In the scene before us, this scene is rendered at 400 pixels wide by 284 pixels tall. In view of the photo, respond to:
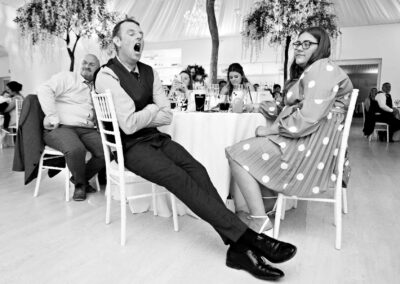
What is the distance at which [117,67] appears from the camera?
191 centimetres

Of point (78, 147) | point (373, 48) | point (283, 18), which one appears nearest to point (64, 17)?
point (283, 18)

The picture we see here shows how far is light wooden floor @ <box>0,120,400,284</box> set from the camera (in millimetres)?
1526

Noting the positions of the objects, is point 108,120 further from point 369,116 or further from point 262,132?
point 369,116

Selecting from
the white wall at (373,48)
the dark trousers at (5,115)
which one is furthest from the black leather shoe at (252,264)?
the white wall at (373,48)

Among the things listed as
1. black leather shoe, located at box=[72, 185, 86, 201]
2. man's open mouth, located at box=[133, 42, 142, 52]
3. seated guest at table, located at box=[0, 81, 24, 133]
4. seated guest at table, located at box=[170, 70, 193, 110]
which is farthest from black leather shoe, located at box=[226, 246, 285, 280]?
seated guest at table, located at box=[0, 81, 24, 133]

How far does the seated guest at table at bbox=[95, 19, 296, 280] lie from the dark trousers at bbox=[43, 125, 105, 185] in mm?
895

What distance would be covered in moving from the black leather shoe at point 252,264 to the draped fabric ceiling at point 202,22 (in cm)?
814

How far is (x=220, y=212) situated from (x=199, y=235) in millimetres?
492

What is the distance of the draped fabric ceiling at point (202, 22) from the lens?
8539 mm

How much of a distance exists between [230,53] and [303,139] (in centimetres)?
924

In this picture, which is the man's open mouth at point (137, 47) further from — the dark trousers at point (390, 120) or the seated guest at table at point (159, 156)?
the dark trousers at point (390, 120)

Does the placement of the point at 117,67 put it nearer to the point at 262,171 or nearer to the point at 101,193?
the point at 262,171

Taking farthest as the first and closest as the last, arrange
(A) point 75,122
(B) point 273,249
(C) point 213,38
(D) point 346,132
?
(C) point 213,38 → (A) point 75,122 → (D) point 346,132 → (B) point 273,249

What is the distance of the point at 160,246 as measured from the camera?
1.84m
